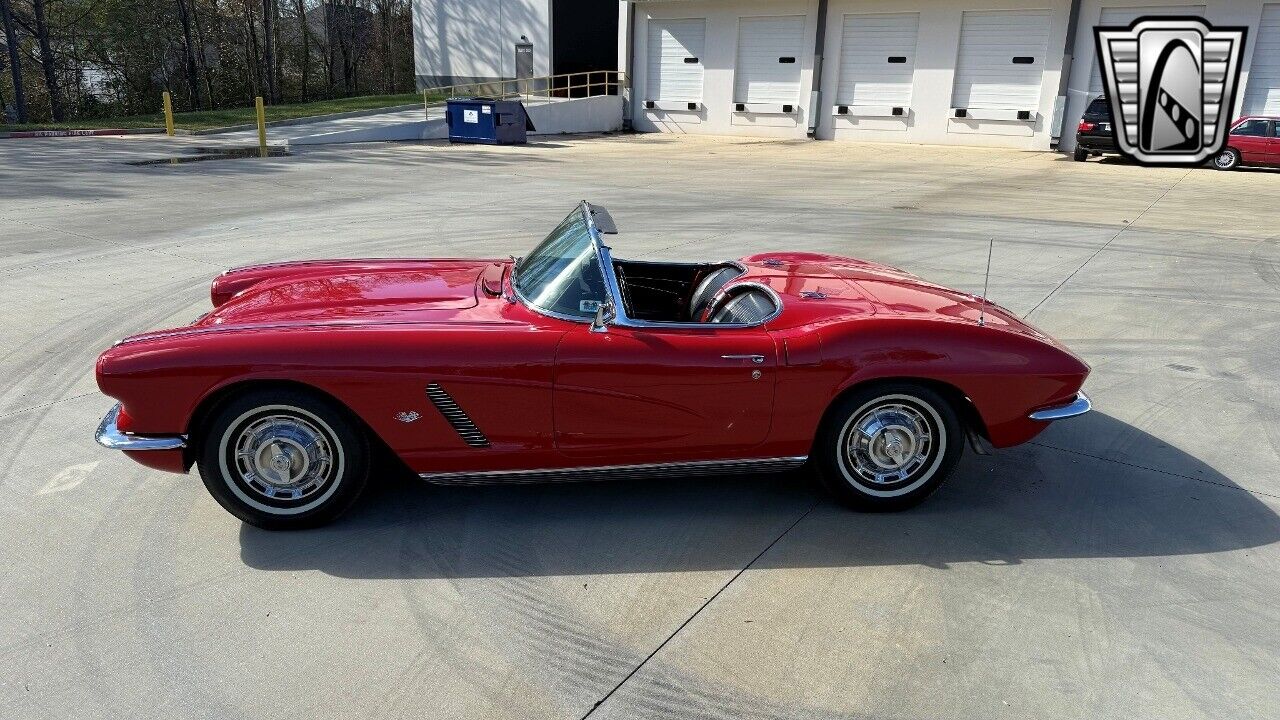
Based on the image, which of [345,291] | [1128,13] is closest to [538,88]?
[1128,13]

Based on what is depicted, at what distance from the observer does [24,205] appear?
11.1m

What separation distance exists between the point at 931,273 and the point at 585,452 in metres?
5.75

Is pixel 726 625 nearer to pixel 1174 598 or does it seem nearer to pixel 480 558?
pixel 480 558

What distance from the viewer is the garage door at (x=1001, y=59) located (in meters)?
24.2

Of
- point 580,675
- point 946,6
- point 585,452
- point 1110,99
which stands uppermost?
point 946,6

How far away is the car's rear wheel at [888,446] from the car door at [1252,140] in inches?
796

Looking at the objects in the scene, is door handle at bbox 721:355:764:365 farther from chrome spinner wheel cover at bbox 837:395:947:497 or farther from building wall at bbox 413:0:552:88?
building wall at bbox 413:0:552:88

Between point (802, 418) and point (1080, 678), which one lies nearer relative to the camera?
point (1080, 678)

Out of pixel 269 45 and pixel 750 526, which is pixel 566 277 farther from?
pixel 269 45

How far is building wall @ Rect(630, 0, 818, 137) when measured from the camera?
27.5 m

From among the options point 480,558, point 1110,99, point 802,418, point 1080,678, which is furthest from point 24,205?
point 1110,99

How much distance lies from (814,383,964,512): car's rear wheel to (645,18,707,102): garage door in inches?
1072

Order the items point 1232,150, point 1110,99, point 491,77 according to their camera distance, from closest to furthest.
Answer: point 1232,150
point 1110,99
point 491,77

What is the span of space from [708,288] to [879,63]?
24.6 m
